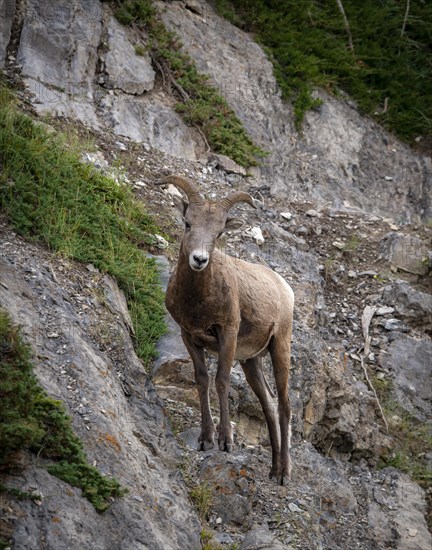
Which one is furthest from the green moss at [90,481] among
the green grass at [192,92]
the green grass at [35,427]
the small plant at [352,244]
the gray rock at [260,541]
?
the green grass at [192,92]

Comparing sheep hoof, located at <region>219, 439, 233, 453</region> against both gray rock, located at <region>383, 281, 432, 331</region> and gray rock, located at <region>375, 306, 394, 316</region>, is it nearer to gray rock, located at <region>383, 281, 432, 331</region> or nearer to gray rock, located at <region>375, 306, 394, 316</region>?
gray rock, located at <region>375, 306, 394, 316</region>

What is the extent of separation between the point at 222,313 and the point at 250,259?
3.78 m

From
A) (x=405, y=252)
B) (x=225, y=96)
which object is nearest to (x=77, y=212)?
(x=405, y=252)

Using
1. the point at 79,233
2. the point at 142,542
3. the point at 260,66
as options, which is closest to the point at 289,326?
the point at 79,233

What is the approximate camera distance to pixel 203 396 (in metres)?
8.15

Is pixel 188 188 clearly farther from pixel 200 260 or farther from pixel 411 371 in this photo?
pixel 411 371

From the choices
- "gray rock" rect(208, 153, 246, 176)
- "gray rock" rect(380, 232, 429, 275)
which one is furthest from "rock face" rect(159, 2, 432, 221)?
"gray rock" rect(380, 232, 429, 275)

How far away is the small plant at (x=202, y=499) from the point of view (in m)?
7.26

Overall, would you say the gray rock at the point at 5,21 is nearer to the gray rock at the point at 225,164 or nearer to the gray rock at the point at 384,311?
the gray rock at the point at 225,164

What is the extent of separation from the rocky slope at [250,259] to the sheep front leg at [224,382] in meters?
0.18

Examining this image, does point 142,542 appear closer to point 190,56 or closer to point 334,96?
point 190,56

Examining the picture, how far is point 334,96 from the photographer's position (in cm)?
1720

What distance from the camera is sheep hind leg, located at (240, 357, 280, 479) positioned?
869cm

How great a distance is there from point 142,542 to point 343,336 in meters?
6.81
